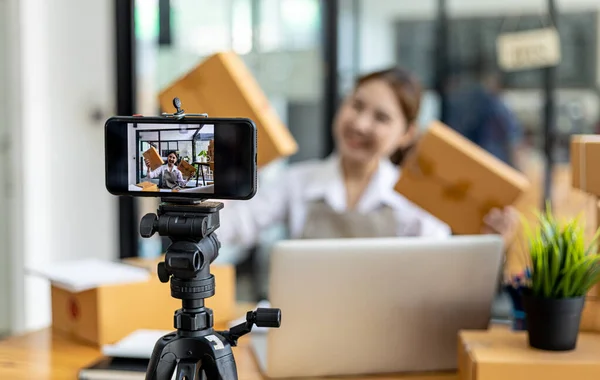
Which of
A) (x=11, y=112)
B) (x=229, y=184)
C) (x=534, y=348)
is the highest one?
(x=11, y=112)

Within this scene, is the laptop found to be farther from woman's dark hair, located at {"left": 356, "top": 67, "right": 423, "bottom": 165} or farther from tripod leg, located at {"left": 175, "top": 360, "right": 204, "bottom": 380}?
woman's dark hair, located at {"left": 356, "top": 67, "right": 423, "bottom": 165}

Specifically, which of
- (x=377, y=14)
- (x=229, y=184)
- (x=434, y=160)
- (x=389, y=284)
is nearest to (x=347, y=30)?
(x=377, y=14)

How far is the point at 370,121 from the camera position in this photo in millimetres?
2297

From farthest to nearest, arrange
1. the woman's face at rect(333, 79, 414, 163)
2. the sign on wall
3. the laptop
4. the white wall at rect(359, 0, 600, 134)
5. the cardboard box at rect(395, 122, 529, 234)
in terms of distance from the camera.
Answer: the white wall at rect(359, 0, 600, 134) → the sign on wall → the woman's face at rect(333, 79, 414, 163) → the cardboard box at rect(395, 122, 529, 234) → the laptop

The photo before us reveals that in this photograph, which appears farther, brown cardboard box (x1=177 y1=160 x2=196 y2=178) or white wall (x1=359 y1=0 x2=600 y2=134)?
white wall (x1=359 y1=0 x2=600 y2=134)

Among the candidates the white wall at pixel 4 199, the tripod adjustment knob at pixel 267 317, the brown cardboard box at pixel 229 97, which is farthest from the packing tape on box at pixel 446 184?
the white wall at pixel 4 199

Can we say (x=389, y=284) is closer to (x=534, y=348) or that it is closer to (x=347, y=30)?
(x=534, y=348)

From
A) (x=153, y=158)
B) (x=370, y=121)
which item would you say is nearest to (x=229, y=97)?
(x=370, y=121)

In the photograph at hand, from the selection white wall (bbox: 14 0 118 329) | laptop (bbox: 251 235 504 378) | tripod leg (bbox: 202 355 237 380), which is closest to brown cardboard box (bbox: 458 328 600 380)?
laptop (bbox: 251 235 504 378)

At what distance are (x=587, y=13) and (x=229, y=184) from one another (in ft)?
8.56

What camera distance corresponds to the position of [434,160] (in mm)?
1895

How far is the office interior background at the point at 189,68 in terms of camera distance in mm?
3199

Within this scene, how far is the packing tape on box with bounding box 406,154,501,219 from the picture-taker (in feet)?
6.12

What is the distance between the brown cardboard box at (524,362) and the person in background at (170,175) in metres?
0.59
